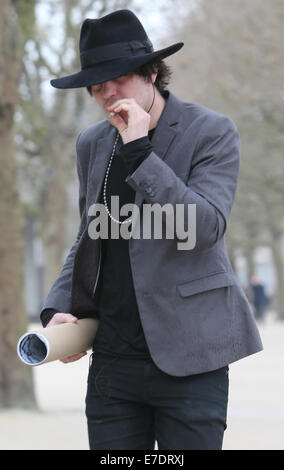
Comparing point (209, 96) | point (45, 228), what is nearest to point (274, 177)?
point (209, 96)

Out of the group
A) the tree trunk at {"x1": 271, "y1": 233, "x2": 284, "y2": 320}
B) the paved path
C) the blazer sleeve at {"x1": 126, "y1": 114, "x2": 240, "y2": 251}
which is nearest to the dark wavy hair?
the blazer sleeve at {"x1": 126, "y1": 114, "x2": 240, "y2": 251}

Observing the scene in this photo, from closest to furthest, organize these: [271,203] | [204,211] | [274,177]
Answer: [204,211] → [274,177] → [271,203]

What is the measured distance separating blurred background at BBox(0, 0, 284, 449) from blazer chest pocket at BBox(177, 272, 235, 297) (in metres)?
5.35

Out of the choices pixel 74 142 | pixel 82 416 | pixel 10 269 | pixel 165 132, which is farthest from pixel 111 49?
pixel 74 142

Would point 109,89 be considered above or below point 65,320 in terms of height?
above

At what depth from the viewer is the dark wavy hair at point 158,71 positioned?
2.88 metres

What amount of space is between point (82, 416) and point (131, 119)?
7841 mm

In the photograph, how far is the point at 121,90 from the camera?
2832mm

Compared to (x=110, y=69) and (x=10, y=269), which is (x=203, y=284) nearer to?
(x=110, y=69)

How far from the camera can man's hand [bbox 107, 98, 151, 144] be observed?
2.72 meters

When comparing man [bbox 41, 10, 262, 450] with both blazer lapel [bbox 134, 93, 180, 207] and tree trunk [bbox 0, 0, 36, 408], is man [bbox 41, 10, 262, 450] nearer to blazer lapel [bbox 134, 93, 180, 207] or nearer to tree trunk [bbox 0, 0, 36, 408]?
blazer lapel [bbox 134, 93, 180, 207]

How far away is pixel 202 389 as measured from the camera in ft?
9.16

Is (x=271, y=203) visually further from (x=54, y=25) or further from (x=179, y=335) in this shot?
(x=179, y=335)
